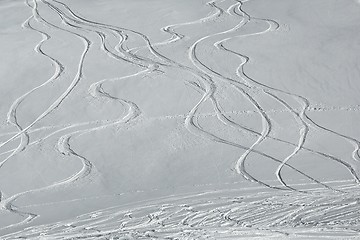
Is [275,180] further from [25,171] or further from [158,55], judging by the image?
[158,55]

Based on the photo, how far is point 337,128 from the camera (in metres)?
3.63

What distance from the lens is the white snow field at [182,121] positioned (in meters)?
3.04

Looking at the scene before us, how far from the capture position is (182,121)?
3752 mm

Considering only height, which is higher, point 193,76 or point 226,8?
point 226,8

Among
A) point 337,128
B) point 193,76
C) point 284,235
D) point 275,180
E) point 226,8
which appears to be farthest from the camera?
point 226,8

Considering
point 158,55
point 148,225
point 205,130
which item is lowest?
point 148,225

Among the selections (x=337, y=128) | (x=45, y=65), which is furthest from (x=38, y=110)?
(x=337, y=128)

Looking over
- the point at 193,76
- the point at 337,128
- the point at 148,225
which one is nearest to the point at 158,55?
the point at 193,76

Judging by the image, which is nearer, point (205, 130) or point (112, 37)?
point (205, 130)

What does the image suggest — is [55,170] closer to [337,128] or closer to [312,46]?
[337,128]

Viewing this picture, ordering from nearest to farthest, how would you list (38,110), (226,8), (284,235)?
1. (284,235)
2. (38,110)
3. (226,8)

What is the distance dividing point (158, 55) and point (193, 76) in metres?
0.34

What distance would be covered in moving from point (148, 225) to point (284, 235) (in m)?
0.51

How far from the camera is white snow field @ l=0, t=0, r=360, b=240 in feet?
9.97
